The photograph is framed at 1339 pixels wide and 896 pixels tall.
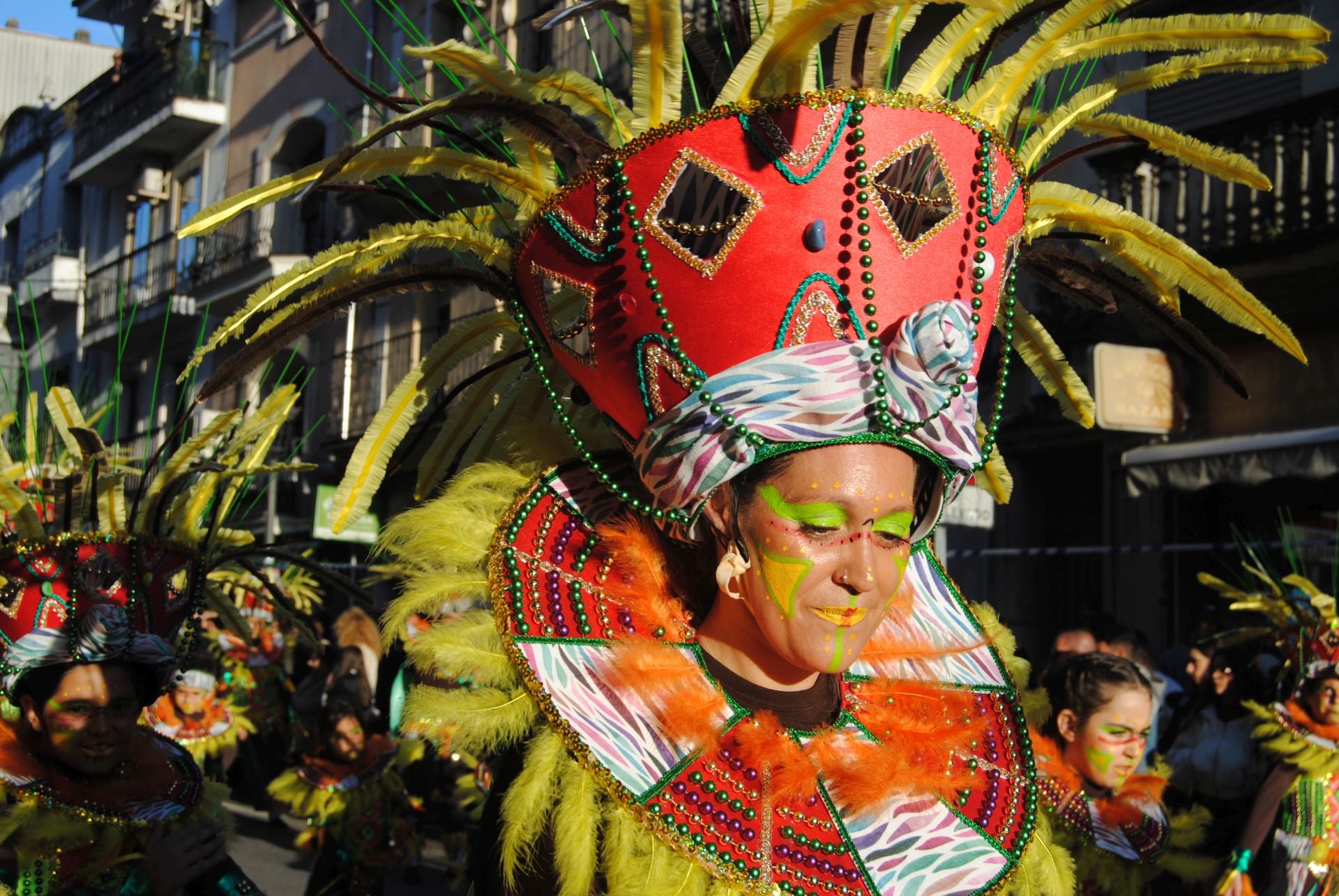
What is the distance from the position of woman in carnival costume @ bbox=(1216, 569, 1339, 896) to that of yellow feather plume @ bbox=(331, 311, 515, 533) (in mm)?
3529

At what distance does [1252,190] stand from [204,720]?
7.83 meters

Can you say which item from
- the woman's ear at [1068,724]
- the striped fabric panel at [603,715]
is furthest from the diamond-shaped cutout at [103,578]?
the woman's ear at [1068,724]

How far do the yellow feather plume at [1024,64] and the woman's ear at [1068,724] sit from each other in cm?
253

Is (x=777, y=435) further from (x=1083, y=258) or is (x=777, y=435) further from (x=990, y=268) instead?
(x=1083, y=258)

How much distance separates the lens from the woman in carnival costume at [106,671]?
4.31 m

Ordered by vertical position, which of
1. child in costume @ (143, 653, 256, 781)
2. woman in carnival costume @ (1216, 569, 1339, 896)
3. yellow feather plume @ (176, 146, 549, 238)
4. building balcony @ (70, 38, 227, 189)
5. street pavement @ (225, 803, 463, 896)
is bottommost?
street pavement @ (225, 803, 463, 896)

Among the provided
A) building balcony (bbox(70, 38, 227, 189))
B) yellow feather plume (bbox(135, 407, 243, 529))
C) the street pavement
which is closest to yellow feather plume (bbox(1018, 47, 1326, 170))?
yellow feather plume (bbox(135, 407, 243, 529))

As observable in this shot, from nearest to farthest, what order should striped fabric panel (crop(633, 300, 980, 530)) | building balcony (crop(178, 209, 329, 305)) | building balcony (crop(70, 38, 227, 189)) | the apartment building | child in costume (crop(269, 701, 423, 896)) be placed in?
striped fabric panel (crop(633, 300, 980, 530)) < child in costume (crop(269, 701, 423, 896)) < the apartment building < building balcony (crop(178, 209, 329, 305)) < building balcony (crop(70, 38, 227, 189))

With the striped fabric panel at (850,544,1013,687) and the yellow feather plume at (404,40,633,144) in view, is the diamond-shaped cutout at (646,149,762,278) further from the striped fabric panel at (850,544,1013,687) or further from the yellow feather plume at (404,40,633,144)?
the striped fabric panel at (850,544,1013,687)

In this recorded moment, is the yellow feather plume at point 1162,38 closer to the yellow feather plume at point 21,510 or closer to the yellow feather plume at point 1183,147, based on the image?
the yellow feather plume at point 1183,147

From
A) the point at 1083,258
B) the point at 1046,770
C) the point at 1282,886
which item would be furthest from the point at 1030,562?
the point at 1083,258

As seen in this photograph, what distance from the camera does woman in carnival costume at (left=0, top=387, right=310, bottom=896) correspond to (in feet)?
14.1

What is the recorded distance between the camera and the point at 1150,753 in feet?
22.8

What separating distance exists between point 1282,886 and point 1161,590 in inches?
233
